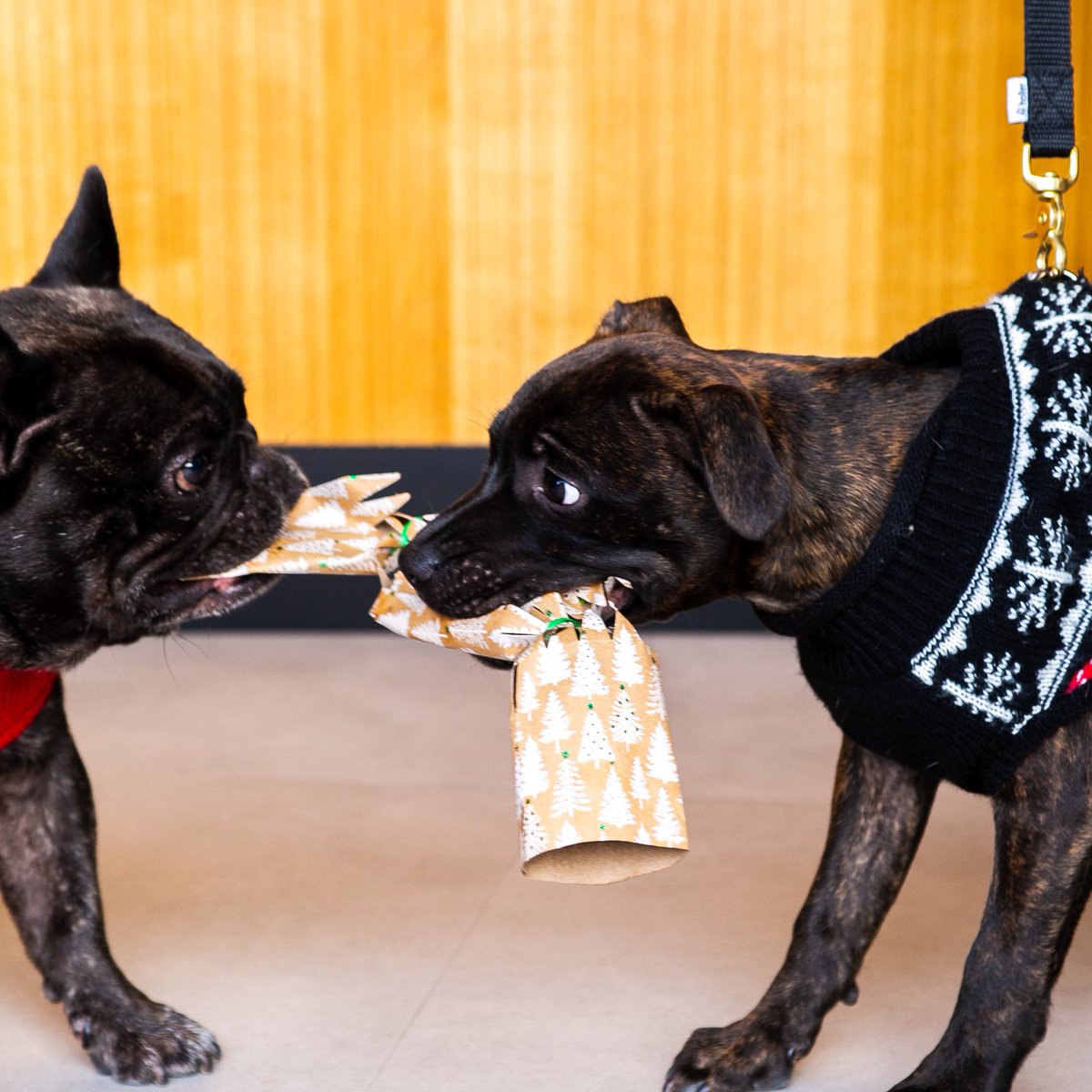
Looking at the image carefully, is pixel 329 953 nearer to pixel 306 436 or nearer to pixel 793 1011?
pixel 793 1011

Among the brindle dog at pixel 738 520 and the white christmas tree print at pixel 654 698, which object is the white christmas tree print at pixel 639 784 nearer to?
the white christmas tree print at pixel 654 698

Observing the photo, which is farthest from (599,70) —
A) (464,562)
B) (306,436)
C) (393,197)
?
(464,562)

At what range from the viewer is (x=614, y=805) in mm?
1753

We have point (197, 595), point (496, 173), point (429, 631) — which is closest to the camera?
point (429, 631)

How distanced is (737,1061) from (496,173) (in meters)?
3.53

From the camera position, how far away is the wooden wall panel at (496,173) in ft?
15.9

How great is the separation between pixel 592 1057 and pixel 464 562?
2.69 ft

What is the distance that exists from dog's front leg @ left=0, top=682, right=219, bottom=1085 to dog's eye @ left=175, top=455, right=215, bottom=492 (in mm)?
429

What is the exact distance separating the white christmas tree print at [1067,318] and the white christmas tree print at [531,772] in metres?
0.85

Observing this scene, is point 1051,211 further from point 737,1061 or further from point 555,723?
point 737,1061

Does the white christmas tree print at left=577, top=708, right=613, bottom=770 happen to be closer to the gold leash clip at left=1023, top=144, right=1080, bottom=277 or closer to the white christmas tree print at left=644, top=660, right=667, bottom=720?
the white christmas tree print at left=644, top=660, right=667, bottom=720

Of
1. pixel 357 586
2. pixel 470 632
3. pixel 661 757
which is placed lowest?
pixel 357 586

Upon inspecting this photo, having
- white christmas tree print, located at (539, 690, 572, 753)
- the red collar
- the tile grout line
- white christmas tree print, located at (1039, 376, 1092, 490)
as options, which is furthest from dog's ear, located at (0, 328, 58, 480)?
white christmas tree print, located at (1039, 376, 1092, 490)

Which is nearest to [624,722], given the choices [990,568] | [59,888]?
[990,568]
